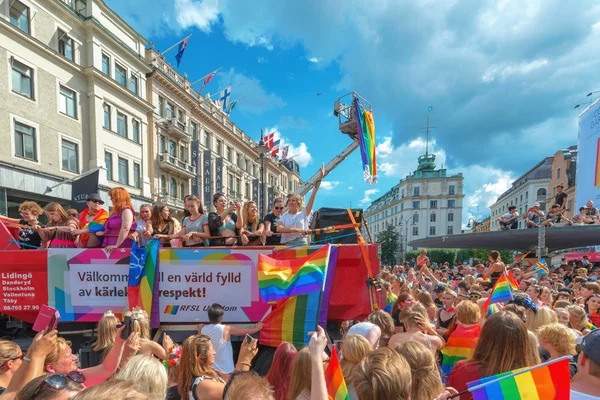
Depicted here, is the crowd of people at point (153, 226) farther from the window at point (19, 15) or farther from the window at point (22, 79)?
the window at point (19, 15)

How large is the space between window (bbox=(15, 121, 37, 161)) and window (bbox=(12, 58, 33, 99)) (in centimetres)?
167

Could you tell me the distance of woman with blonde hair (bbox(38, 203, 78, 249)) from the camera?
4777 millimetres

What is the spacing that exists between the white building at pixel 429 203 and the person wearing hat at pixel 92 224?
76.3 meters

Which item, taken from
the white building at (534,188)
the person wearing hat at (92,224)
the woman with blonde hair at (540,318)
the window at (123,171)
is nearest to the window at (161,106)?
the window at (123,171)

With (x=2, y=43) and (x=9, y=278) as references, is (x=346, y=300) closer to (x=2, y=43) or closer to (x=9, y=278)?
(x=9, y=278)

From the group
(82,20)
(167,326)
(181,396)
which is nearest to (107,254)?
(167,326)

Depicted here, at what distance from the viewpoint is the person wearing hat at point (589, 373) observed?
6.01 ft

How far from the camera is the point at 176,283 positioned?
14.8 ft

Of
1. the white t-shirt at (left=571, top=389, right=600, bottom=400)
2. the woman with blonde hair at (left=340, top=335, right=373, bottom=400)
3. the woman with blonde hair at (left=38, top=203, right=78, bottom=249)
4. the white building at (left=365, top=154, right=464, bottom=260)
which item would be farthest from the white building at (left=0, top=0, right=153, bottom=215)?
the white building at (left=365, top=154, right=464, bottom=260)

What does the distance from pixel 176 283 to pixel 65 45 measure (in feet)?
68.4

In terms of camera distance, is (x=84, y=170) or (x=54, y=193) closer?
(x=54, y=193)

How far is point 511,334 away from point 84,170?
876 inches

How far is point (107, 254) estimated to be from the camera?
4574mm

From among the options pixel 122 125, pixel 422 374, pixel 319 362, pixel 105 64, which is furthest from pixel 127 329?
pixel 105 64
